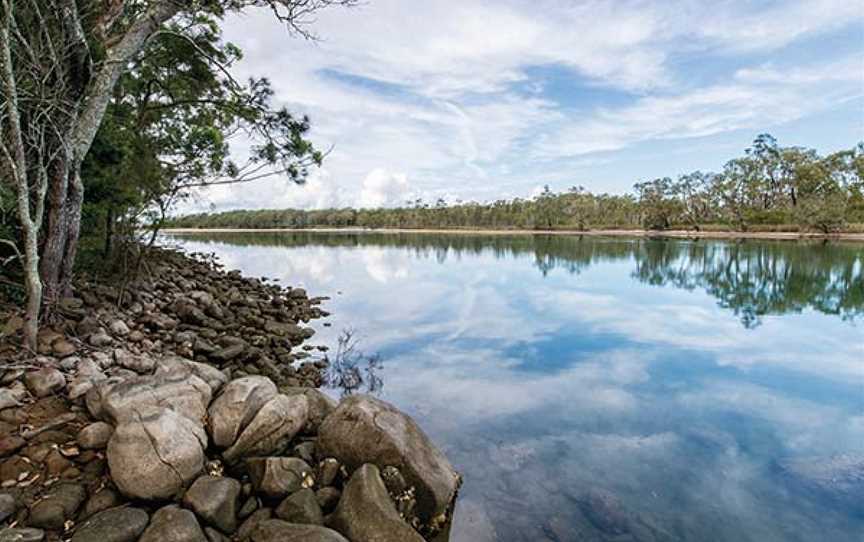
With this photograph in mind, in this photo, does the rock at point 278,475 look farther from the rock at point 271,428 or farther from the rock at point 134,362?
the rock at point 134,362

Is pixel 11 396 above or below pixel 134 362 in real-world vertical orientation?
above

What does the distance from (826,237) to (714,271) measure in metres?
32.6

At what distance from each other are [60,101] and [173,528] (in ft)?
14.1

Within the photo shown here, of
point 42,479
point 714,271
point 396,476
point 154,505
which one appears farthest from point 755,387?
point 714,271

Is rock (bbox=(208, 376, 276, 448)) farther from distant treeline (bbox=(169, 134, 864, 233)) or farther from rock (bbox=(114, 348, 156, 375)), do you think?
distant treeline (bbox=(169, 134, 864, 233))

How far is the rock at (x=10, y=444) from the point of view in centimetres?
330

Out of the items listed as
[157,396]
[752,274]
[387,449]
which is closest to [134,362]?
[157,396]

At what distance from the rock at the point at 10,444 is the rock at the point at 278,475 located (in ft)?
5.16

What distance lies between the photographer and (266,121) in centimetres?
871

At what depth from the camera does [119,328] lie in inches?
241

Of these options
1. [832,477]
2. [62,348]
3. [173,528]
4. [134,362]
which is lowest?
[832,477]

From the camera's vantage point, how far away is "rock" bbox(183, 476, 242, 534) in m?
3.17

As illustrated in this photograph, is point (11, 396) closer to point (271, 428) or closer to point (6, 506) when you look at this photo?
point (6, 506)

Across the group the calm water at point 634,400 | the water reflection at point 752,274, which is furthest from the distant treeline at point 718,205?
the calm water at point 634,400
